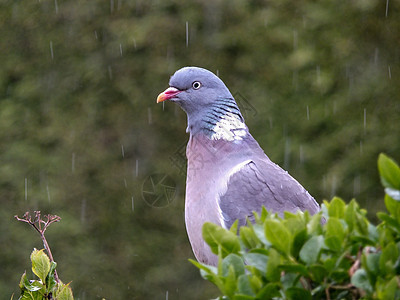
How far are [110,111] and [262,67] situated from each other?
158 centimetres

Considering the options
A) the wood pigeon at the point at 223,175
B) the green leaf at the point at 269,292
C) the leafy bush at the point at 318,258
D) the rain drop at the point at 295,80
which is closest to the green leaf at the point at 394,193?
the leafy bush at the point at 318,258

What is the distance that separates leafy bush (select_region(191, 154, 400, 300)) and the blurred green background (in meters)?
4.51

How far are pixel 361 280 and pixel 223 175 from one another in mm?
2139

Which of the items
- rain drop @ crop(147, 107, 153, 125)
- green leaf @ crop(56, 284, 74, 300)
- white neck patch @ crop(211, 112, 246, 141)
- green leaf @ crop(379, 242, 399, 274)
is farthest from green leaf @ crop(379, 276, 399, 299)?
rain drop @ crop(147, 107, 153, 125)

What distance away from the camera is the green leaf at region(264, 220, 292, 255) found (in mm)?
1507

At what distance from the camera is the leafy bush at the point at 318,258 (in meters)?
1.46

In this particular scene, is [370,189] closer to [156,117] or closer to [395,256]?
[156,117]

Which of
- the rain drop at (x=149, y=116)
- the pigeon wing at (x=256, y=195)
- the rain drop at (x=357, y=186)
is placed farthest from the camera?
the rain drop at (x=149, y=116)

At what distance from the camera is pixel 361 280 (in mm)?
1431

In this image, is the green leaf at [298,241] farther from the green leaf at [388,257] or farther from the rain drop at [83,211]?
the rain drop at [83,211]

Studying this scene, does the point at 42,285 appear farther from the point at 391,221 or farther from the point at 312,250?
the point at 391,221

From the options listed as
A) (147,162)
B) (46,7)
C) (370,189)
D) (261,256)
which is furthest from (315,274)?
(46,7)

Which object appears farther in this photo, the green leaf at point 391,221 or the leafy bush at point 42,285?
the leafy bush at point 42,285

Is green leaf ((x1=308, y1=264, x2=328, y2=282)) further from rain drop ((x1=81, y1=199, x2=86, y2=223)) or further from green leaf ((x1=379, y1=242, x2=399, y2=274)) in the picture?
rain drop ((x1=81, y1=199, x2=86, y2=223))
